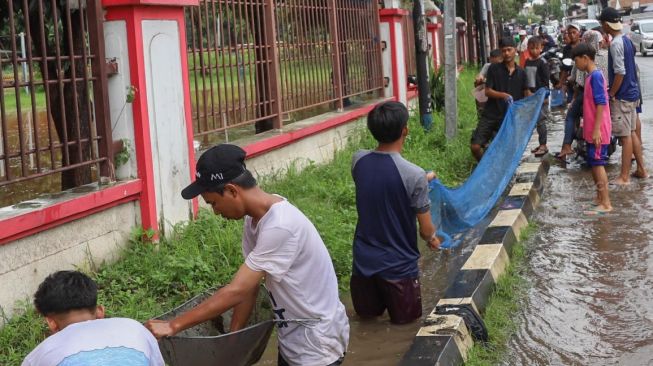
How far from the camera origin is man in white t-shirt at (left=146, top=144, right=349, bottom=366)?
3.40 meters

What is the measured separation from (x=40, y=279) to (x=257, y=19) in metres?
4.39

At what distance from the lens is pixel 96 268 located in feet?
19.8

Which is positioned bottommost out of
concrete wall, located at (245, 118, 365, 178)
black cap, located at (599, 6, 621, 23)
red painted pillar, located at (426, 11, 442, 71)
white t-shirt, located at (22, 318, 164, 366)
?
white t-shirt, located at (22, 318, 164, 366)

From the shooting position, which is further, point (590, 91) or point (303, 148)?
point (303, 148)

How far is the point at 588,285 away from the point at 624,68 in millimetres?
3849

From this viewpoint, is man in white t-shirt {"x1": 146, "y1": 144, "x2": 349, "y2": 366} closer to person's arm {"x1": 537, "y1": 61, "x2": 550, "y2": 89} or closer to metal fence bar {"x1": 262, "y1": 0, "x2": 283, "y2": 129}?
metal fence bar {"x1": 262, "y1": 0, "x2": 283, "y2": 129}

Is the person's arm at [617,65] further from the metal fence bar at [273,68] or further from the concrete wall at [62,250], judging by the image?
the concrete wall at [62,250]

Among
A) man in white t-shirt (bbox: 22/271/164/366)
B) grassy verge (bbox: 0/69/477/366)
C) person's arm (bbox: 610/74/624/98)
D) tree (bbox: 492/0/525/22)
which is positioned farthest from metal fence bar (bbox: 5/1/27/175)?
tree (bbox: 492/0/525/22)

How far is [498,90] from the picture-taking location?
34.6ft

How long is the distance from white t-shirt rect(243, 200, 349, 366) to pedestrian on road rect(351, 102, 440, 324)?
5.17 ft

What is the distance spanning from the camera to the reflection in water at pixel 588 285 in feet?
17.4

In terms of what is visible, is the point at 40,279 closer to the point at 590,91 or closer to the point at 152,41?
the point at 152,41

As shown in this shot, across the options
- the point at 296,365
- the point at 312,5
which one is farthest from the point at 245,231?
the point at 312,5

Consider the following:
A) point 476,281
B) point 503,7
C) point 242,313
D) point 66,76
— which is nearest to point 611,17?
point 476,281
